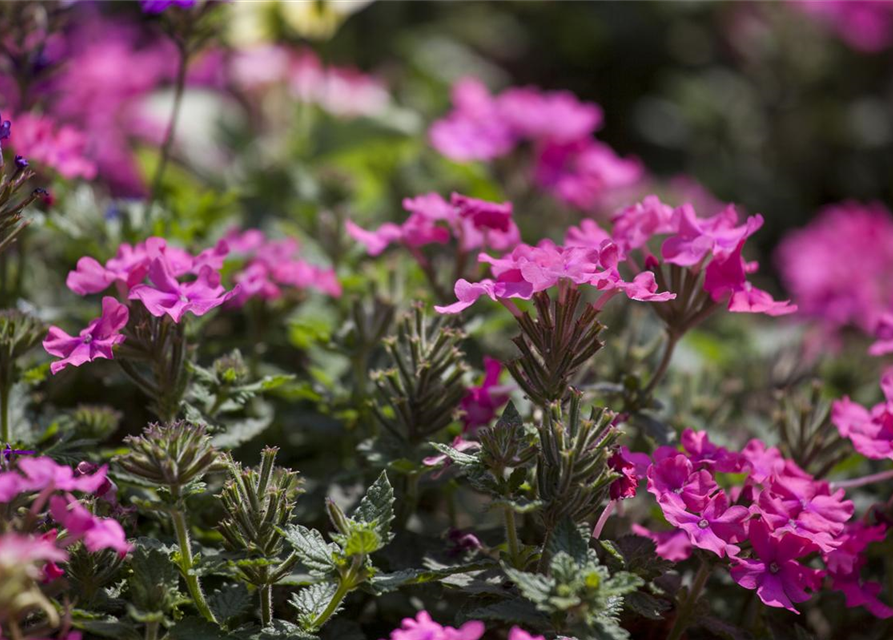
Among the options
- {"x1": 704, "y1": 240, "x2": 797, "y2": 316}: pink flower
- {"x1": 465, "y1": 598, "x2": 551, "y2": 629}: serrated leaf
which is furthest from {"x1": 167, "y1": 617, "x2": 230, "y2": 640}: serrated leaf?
{"x1": 704, "y1": 240, "x2": 797, "y2": 316}: pink flower

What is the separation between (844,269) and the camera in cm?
307

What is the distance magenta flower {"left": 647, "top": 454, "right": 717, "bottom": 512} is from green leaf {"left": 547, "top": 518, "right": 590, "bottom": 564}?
13 centimetres

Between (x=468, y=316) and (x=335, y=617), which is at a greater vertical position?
(x=468, y=316)

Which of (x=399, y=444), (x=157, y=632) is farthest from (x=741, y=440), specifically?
(x=157, y=632)

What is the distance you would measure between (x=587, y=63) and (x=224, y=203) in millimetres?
3045

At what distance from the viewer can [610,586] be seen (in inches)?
49.6

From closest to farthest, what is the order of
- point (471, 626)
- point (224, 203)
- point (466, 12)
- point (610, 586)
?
point (471, 626), point (610, 586), point (224, 203), point (466, 12)

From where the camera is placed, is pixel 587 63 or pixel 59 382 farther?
pixel 587 63

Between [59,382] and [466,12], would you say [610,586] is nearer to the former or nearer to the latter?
[59,382]

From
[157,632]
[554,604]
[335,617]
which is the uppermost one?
[554,604]

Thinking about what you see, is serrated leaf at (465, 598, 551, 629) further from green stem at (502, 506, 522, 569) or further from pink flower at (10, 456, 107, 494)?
pink flower at (10, 456, 107, 494)

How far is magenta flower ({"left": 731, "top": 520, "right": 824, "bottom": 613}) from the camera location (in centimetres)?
137

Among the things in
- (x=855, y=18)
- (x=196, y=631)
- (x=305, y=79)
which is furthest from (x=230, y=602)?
(x=855, y=18)

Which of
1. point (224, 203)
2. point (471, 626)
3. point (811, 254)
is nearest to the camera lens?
point (471, 626)
